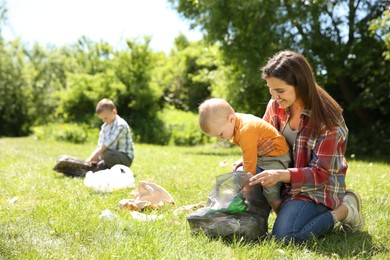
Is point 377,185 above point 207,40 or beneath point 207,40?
beneath

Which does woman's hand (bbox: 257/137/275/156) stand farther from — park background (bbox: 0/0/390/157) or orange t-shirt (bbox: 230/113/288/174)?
park background (bbox: 0/0/390/157)

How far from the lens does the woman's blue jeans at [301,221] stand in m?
3.38

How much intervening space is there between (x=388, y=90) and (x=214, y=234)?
11131 millimetres

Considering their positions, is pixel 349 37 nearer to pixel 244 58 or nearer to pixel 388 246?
pixel 244 58


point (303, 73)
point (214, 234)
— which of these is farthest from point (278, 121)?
point (214, 234)

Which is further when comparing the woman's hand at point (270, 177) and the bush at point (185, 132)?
the bush at point (185, 132)

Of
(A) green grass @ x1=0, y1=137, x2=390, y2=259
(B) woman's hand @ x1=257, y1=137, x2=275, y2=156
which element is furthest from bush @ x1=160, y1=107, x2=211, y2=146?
(B) woman's hand @ x1=257, y1=137, x2=275, y2=156

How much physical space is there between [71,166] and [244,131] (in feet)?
13.2

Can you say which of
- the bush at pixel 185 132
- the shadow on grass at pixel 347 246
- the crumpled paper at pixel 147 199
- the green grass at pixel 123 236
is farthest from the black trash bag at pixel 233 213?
the bush at pixel 185 132

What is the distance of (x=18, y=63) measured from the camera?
26.6m

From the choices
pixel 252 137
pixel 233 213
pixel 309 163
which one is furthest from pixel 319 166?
pixel 233 213

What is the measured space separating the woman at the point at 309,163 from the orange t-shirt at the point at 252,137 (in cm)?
16

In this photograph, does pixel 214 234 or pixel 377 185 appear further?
pixel 377 185

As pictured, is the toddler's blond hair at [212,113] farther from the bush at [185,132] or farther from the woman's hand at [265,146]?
the bush at [185,132]
